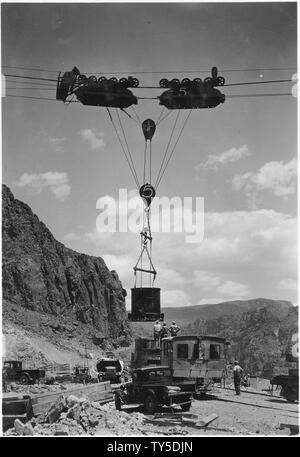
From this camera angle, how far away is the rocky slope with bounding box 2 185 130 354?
7731cm

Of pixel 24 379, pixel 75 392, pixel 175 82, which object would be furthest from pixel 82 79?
pixel 24 379

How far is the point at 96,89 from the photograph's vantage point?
12.5m

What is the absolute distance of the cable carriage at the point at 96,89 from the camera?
494 inches

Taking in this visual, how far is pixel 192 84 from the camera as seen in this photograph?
493 inches

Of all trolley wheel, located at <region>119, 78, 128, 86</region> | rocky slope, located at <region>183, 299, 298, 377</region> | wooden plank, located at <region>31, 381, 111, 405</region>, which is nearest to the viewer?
trolley wheel, located at <region>119, 78, 128, 86</region>

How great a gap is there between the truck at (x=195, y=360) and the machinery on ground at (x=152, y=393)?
2.24 meters

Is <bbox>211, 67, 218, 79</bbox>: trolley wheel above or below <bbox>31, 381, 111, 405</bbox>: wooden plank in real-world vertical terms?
above

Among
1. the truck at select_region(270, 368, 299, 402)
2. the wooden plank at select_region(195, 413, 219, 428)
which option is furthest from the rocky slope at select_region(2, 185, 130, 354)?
the wooden plank at select_region(195, 413, 219, 428)

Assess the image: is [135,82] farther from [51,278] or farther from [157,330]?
[51,278]

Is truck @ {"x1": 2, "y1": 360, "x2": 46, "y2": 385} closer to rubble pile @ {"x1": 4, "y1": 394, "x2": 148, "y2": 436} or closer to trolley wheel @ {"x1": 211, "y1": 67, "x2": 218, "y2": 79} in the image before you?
rubble pile @ {"x1": 4, "y1": 394, "x2": 148, "y2": 436}

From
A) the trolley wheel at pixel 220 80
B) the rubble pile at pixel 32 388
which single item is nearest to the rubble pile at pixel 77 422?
the trolley wheel at pixel 220 80

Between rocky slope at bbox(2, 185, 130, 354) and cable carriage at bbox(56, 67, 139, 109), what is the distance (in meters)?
56.6

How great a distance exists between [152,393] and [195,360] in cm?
370
